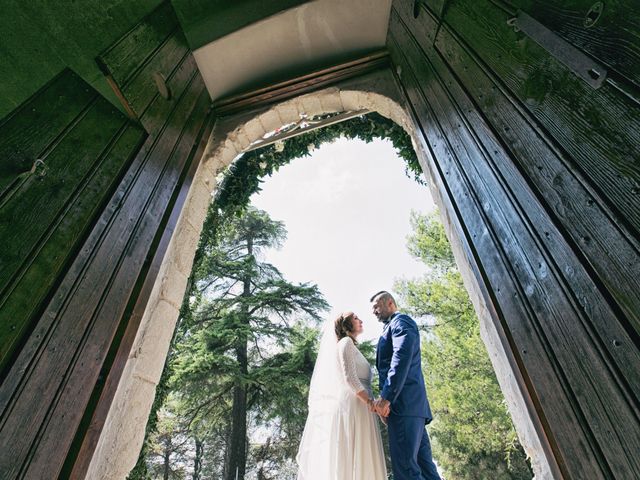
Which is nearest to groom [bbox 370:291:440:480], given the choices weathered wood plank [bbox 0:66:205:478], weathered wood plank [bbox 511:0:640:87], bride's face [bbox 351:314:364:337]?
bride's face [bbox 351:314:364:337]

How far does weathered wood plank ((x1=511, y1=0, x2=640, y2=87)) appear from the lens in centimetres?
65

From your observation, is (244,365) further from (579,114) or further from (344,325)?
(579,114)

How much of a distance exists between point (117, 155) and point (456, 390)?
29.0 feet

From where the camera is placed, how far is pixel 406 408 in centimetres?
226

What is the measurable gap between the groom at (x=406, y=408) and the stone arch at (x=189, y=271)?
4.21ft

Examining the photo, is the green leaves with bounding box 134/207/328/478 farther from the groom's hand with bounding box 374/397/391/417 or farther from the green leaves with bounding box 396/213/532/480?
the groom's hand with bounding box 374/397/391/417

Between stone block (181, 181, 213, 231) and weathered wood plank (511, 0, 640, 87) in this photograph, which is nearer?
weathered wood plank (511, 0, 640, 87)

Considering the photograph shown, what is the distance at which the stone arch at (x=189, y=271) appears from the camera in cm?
111

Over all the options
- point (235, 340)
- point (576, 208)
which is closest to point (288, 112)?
point (576, 208)

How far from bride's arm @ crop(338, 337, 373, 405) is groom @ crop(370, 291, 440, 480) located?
0.21 m

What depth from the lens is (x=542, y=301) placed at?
82cm

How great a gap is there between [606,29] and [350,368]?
8.81ft

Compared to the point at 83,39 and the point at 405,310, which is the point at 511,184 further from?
the point at 405,310

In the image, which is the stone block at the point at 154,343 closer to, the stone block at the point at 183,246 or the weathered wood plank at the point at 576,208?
the stone block at the point at 183,246
